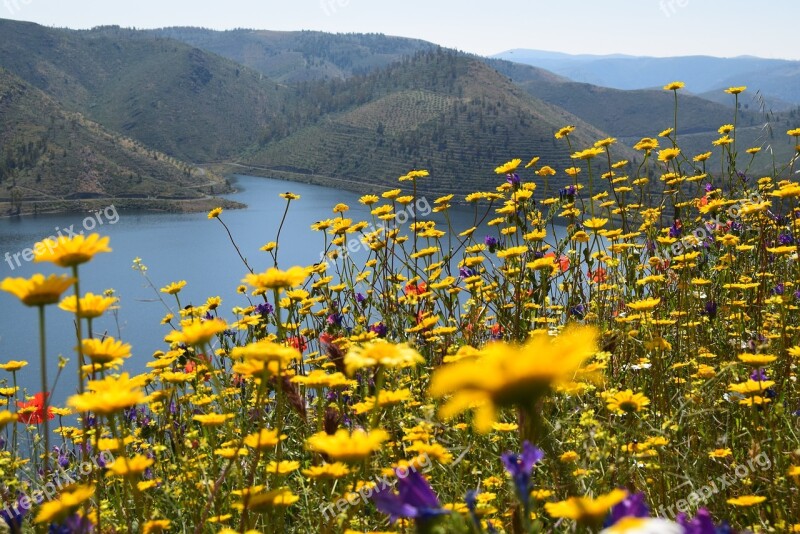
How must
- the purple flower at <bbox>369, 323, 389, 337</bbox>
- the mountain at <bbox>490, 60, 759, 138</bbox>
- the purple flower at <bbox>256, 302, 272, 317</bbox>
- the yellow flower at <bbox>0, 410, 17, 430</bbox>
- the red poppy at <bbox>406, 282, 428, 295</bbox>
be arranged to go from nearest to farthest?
the yellow flower at <bbox>0, 410, 17, 430</bbox> → the purple flower at <bbox>369, 323, 389, 337</bbox> → the red poppy at <bbox>406, 282, 428, 295</bbox> → the purple flower at <bbox>256, 302, 272, 317</bbox> → the mountain at <bbox>490, 60, 759, 138</bbox>

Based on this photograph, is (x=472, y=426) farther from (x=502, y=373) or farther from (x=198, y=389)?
(x=502, y=373)

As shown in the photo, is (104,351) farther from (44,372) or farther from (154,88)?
(154,88)

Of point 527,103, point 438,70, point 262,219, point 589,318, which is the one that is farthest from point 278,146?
point 589,318

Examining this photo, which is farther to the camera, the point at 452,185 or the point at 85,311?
the point at 452,185

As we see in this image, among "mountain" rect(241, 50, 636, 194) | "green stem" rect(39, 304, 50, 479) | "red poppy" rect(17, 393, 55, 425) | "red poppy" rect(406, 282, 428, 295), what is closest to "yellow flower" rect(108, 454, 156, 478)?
"green stem" rect(39, 304, 50, 479)

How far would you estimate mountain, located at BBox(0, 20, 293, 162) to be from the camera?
117m

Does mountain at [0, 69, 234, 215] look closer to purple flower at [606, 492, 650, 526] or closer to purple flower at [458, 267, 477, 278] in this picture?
purple flower at [458, 267, 477, 278]

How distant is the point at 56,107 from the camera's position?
70.2 m

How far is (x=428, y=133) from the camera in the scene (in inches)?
3652

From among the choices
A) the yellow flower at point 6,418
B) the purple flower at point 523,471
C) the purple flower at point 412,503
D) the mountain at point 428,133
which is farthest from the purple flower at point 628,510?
the mountain at point 428,133

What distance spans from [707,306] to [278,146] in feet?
347

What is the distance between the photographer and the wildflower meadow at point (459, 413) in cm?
114

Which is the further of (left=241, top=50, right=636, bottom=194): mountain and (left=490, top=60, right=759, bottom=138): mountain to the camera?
(left=490, top=60, right=759, bottom=138): mountain

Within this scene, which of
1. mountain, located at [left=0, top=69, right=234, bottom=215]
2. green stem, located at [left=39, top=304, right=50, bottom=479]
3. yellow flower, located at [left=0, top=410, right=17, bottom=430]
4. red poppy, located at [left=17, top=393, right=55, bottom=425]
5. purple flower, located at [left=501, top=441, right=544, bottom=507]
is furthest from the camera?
mountain, located at [left=0, top=69, right=234, bottom=215]
